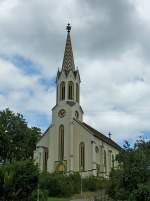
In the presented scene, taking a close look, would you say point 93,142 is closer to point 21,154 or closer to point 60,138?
point 60,138

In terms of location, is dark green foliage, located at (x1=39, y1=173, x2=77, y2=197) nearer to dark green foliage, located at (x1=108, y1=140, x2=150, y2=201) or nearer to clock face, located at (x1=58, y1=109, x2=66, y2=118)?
dark green foliage, located at (x1=108, y1=140, x2=150, y2=201)

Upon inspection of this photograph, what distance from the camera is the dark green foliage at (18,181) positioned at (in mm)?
34656

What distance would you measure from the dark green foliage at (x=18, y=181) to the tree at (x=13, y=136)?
3520cm

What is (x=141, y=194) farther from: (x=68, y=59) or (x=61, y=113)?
(x=68, y=59)

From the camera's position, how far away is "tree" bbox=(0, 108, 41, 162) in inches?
2832

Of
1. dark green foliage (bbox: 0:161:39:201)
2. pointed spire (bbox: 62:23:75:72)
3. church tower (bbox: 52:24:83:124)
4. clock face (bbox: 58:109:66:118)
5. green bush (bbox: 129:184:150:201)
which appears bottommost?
green bush (bbox: 129:184:150:201)

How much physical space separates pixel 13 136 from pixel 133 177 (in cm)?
4178

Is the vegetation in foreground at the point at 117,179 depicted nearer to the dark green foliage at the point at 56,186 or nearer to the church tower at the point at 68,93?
the dark green foliage at the point at 56,186

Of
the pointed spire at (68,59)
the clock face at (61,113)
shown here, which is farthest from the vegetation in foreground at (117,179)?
the pointed spire at (68,59)

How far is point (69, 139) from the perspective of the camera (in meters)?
72.4

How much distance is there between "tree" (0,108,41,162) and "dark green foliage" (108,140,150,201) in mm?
36480

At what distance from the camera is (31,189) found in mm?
35281

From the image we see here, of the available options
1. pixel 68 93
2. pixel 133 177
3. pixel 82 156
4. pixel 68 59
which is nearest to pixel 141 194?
pixel 133 177

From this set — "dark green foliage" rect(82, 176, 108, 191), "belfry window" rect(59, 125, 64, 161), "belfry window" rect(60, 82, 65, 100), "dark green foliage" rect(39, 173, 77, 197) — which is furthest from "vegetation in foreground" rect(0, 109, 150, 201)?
"belfry window" rect(60, 82, 65, 100)
